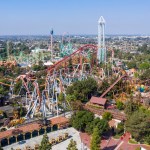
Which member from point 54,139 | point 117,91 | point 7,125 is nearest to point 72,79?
point 117,91

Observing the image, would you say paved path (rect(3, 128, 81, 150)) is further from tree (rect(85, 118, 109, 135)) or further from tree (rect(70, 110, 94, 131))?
tree (rect(85, 118, 109, 135))

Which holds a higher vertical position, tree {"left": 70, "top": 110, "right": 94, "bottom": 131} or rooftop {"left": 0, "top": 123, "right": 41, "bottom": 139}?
tree {"left": 70, "top": 110, "right": 94, "bottom": 131}

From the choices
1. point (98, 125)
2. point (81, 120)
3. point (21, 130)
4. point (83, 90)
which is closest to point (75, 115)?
point (81, 120)

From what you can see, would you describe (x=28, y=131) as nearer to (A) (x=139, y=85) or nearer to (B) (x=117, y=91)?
(B) (x=117, y=91)

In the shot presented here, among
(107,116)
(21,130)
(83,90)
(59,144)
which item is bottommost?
(59,144)

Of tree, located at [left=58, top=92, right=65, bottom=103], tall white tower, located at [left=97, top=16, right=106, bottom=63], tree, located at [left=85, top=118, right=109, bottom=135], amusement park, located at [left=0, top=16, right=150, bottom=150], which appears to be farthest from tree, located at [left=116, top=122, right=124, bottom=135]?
tall white tower, located at [left=97, top=16, right=106, bottom=63]

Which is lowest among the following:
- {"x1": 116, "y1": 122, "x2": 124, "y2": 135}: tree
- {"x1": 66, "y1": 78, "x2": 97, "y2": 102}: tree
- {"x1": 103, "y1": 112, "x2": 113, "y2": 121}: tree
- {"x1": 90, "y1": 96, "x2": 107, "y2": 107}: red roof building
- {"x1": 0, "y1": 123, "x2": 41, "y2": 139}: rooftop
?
{"x1": 116, "y1": 122, "x2": 124, "y2": 135}: tree

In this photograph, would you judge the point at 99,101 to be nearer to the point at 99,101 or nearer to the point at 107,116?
the point at 99,101

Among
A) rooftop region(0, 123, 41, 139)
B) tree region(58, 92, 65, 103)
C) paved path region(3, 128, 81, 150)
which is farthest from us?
tree region(58, 92, 65, 103)

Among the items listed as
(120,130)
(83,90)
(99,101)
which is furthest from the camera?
(83,90)

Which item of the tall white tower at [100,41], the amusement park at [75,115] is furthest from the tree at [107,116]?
the tall white tower at [100,41]

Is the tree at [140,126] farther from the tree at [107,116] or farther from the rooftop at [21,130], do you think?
the rooftop at [21,130]
